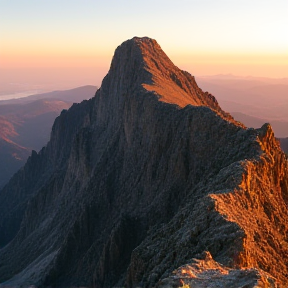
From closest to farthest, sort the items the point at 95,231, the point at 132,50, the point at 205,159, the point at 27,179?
1. the point at 205,159
2. the point at 95,231
3. the point at 132,50
4. the point at 27,179

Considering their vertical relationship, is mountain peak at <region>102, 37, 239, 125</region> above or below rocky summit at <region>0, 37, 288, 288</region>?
above

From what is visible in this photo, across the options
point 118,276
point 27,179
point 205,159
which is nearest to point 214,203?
point 205,159

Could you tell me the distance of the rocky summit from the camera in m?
22.4

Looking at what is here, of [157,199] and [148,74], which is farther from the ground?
[148,74]

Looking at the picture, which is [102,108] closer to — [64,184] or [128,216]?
[64,184]

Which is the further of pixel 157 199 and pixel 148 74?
pixel 148 74

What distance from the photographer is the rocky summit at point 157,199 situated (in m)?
22.4

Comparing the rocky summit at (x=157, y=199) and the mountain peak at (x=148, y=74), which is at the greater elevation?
the mountain peak at (x=148, y=74)

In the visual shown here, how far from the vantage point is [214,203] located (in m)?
24.1

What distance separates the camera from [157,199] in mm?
40875

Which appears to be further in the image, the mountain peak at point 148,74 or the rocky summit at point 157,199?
the mountain peak at point 148,74

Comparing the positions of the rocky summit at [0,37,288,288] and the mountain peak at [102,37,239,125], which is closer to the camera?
the rocky summit at [0,37,288,288]

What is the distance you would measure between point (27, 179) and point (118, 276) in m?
81.7

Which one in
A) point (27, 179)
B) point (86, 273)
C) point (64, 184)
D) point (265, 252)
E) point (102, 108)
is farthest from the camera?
A: point (27, 179)
